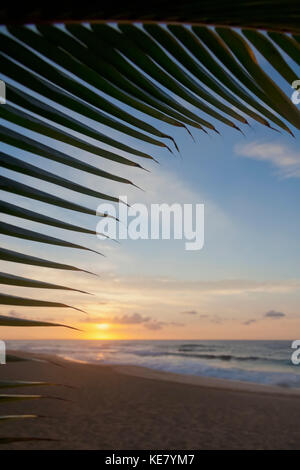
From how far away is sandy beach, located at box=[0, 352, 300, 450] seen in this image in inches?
281

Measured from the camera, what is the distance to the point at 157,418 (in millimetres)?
8812

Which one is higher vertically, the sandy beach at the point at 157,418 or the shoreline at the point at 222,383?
the sandy beach at the point at 157,418

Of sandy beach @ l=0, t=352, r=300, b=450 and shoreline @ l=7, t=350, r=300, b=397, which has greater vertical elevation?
sandy beach @ l=0, t=352, r=300, b=450

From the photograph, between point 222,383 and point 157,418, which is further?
point 222,383

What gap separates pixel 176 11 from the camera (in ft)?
1.60

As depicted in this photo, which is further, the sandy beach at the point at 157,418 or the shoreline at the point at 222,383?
the shoreline at the point at 222,383

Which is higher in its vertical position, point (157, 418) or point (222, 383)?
point (157, 418)

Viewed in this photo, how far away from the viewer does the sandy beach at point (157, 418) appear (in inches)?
281

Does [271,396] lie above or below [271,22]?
below

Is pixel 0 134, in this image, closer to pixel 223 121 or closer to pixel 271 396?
pixel 223 121

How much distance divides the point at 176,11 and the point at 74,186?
265 mm

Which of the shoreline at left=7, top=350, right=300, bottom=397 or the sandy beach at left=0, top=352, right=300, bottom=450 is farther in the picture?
the shoreline at left=7, top=350, right=300, bottom=397
